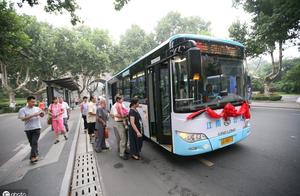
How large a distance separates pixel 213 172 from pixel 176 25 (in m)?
38.9

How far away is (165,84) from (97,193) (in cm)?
297

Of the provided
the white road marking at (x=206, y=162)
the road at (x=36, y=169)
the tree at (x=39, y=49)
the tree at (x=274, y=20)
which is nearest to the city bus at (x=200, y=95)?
the white road marking at (x=206, y=162)

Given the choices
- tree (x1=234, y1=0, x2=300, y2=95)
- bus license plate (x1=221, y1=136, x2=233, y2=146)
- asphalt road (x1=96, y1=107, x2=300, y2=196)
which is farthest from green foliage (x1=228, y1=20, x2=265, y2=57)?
bus license plate (x1=221, y1=136, x2=233, y2=146)

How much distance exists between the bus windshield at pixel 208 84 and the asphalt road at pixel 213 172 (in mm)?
1509

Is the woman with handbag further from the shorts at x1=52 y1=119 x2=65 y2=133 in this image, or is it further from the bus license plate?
the bus license plate

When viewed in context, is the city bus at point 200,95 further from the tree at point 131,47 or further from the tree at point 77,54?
the tree at point 131,47

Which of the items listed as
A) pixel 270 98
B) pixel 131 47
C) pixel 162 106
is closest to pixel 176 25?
pixel 131 47

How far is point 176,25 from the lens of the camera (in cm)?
3753

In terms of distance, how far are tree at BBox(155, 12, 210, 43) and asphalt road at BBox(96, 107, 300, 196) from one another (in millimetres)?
35381

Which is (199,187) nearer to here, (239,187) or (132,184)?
(239,187)

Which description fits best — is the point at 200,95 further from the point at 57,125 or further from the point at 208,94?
the point at 57,125

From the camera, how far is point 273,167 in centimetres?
371

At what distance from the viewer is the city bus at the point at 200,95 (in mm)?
3664

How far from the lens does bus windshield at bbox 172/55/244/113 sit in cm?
366
